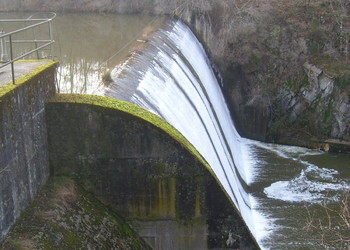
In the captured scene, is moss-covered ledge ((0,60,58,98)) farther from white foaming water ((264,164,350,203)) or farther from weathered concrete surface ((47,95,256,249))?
white foaming water ((264,164,350,203))

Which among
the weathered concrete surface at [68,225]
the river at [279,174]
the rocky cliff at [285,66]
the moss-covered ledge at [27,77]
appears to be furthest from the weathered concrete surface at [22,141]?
the rocky cliff at [285,66]

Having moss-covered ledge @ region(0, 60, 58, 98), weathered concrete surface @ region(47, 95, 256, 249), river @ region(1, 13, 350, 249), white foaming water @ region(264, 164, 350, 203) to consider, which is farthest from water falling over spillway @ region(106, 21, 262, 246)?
moss-covered ledge @ region(0, 60, 58, 98)

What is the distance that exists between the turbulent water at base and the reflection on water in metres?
1.11

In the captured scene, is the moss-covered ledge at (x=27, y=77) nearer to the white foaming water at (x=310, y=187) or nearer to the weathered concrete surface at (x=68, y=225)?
the weathered concrete surface at (x=68, y=225)

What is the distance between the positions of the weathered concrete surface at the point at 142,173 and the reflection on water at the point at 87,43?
3035 mm

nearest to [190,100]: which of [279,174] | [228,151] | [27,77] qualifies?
[228,151]

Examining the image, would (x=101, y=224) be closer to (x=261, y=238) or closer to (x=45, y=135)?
(x=45, y=135)

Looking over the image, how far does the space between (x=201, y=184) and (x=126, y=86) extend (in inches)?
147

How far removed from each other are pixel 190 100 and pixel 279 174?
436cm

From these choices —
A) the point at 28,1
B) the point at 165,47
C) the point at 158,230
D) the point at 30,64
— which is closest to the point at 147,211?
the point at 158,230

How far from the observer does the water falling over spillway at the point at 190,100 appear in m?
11.0

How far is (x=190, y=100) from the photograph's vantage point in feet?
43.4

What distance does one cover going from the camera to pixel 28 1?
28.8m

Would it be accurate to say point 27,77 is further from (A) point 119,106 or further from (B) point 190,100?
(B) point 190,100
